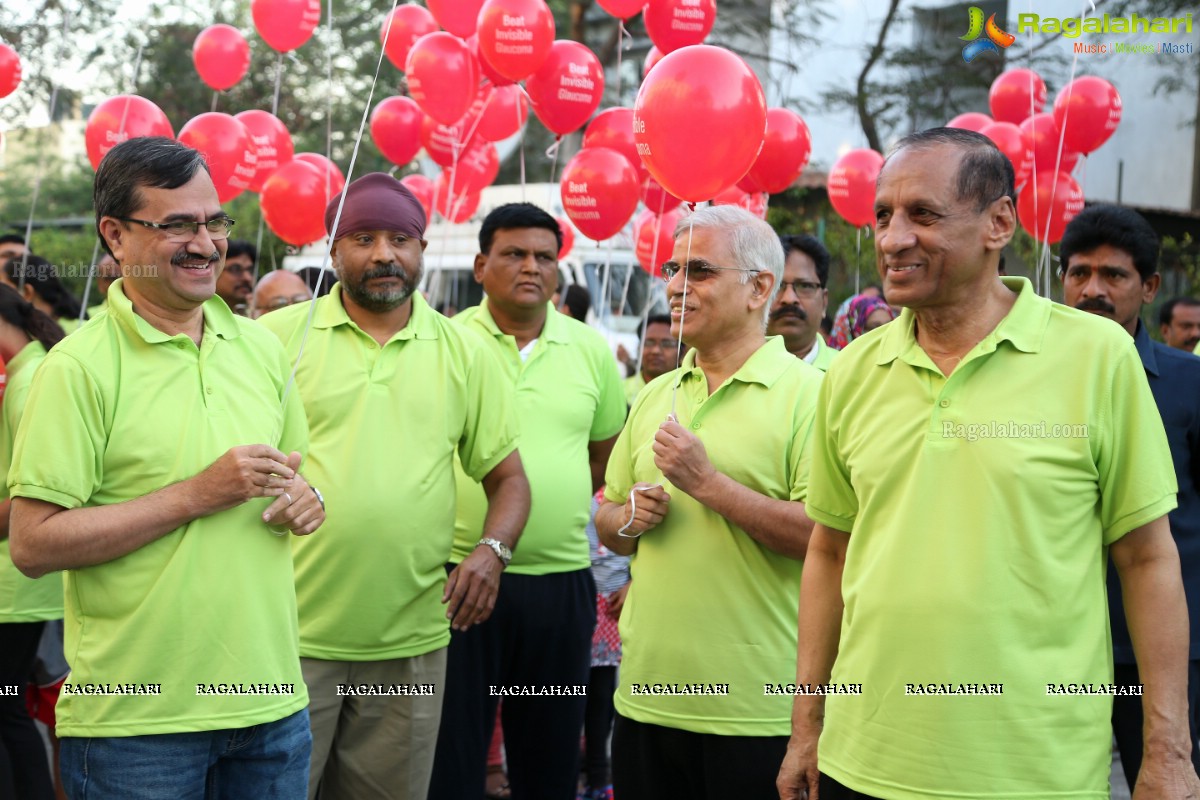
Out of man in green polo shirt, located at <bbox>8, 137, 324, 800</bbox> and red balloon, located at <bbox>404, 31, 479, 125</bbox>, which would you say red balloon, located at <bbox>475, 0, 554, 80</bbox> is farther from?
man in green polo shirt, located at <bbox>8, 137, 324, 800</bbox>

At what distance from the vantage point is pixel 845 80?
1728 centimetres

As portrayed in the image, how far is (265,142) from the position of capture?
21.8 ft

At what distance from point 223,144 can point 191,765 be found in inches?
159

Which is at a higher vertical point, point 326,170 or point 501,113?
point 501,113

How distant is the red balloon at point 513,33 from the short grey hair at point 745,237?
2715mm

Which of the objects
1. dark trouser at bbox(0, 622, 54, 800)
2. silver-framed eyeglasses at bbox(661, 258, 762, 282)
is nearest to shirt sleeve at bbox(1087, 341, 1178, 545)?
silver-framed eyeglasses at bbox(661, 258, 762, 282)

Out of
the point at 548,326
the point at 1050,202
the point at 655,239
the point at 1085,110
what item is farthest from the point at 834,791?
the point at 1085,110

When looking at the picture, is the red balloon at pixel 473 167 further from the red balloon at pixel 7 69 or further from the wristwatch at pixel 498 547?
the wristwatch at pixel 498 547

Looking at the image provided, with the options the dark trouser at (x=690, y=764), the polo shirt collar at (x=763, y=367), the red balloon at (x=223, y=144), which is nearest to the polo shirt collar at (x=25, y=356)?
the red balloon at (x=223, y=144)

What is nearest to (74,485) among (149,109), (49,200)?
(149,109)

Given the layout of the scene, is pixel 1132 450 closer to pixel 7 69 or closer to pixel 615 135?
pixel 615 135

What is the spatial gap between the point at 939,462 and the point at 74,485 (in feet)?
5.83

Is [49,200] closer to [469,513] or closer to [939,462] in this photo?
[469,513]

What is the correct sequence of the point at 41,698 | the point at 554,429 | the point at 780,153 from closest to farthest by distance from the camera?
the point at 554,429 < the point at 41,698 < the point at 780,153
